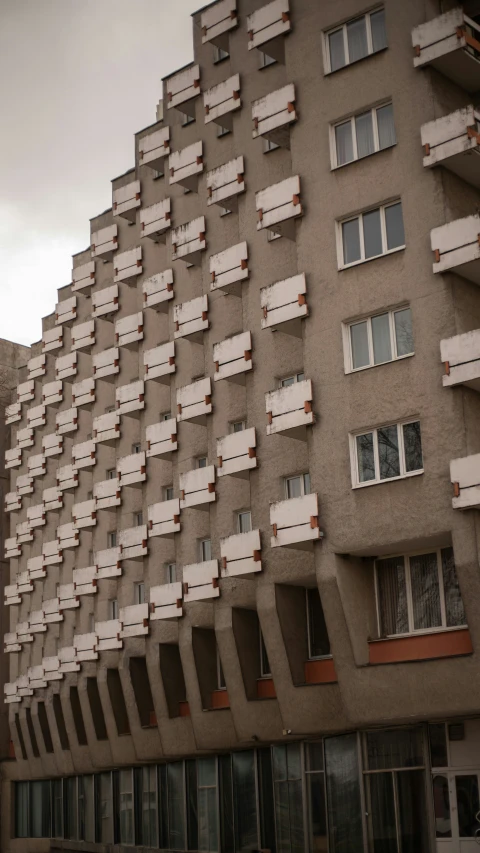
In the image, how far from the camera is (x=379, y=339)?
32094 mm

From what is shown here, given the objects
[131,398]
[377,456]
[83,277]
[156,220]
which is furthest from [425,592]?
[83,277]

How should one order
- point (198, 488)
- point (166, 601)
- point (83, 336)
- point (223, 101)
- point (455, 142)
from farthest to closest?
point (83, 336) → point (166, 601) → point (223, 101) → point (198, 488) → point (455, 142)

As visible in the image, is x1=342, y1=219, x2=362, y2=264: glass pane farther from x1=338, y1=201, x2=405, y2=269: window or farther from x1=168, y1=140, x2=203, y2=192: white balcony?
x1=168, y1=140, x2=203, y2=192: white balcony

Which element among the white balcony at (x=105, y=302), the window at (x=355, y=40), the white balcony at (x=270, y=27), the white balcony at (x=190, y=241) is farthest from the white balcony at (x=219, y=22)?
the white balcony at (x=105, y=302)

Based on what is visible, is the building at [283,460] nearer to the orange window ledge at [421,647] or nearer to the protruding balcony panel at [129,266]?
the orange window ledge at [421,647]

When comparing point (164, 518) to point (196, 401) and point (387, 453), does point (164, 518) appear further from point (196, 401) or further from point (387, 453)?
point (387, 453)

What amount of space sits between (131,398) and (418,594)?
1958 cm

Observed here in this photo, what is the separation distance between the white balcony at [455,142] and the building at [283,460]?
9cm

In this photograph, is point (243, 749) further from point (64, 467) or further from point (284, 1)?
point (284, 1)

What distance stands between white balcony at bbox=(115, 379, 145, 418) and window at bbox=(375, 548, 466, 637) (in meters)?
17.5

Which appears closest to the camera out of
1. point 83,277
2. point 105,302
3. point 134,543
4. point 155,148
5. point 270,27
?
point 270,27

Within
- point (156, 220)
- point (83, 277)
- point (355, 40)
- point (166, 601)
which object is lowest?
point (166, 601)

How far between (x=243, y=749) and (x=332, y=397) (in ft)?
49.6

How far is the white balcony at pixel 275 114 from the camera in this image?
117 ft
